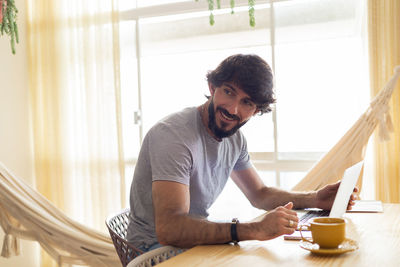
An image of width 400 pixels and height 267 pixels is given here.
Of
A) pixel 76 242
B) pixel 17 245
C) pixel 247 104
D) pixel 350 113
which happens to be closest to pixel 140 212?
pixel 247 104

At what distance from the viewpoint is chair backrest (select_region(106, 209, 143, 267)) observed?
1.29 meters

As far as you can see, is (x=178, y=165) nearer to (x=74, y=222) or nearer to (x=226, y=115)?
(x=226, y=115)

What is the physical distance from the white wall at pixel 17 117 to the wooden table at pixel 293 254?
2.50m

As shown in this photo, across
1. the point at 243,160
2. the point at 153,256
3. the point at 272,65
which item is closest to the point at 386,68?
the point at 272,65

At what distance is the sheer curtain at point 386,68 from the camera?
2.55m

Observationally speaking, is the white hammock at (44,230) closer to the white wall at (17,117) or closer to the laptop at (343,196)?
the white wall at (17,117)

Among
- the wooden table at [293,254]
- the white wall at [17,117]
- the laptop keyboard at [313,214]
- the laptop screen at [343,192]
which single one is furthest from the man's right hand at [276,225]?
the white wall at [17,117]

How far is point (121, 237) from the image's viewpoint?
4.49 ft

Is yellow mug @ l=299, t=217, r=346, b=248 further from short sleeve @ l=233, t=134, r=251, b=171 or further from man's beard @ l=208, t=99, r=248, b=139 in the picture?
short sleeve @ l=233, t=134, r=251, b=171

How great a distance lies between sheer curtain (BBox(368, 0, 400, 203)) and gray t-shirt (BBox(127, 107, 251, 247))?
1303 mm

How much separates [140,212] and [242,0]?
193 centimetres

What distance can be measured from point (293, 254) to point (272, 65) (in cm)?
205

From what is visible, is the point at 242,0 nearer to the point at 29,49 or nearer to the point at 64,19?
the point at 64,19

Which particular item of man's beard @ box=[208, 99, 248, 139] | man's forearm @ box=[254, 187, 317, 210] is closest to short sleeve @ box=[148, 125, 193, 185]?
man's beard @ box=[208, 99, 248, 139]
